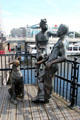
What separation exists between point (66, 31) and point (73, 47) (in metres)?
28.0

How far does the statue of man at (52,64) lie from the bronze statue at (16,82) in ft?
1.68

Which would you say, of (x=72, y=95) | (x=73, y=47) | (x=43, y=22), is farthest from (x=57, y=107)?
(x=73, y=47)

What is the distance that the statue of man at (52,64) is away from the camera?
2.70 m

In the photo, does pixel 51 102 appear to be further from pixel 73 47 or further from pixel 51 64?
pixel 73 47

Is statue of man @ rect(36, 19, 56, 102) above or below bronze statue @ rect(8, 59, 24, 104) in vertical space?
above

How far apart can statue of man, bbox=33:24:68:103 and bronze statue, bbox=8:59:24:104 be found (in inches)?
20.1

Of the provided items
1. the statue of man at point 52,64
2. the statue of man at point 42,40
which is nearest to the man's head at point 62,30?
the statue of man at point 52,64

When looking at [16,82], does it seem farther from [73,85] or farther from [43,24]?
[43,24]

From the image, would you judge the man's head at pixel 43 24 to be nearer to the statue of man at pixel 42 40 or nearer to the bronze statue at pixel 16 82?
the statue of man at pixel 42 40

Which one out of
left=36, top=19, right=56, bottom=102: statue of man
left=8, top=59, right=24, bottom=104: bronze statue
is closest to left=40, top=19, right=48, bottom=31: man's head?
left=36, top=19, right=56, bottom=102: statue of man

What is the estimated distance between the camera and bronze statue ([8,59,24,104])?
3.29 metres

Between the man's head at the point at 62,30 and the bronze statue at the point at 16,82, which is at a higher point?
the man's head at the point at 62,30

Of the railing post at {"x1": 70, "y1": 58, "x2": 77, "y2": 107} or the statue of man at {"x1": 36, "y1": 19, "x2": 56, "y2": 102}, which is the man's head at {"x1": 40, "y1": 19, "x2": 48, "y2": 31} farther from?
the railing post at {"x1": 70, "y1": 58, "x2": 77, "y2": 107}

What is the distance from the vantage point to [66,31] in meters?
2.70
